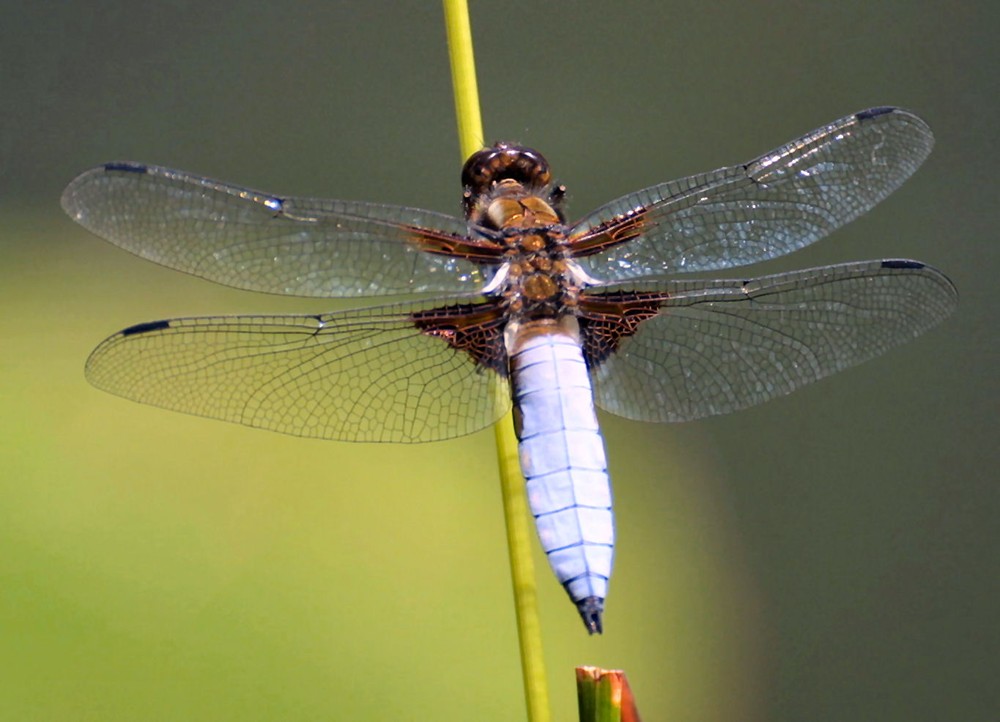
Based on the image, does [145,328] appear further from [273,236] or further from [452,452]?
[452,452]

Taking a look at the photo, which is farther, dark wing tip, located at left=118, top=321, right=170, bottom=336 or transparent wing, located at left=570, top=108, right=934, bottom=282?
transparent wing, located at left=570, top=108, right=934, bottom=282

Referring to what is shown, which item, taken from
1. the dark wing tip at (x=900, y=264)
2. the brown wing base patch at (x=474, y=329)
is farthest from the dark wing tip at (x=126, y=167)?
the dark wing tip at (x=900, y=264)

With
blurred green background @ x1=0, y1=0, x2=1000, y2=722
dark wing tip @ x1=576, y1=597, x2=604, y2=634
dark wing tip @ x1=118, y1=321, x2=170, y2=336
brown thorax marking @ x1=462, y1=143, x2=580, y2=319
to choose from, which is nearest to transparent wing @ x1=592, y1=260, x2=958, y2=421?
brown thorax marking @ x1=462, y1=143, x2=580, y2=319

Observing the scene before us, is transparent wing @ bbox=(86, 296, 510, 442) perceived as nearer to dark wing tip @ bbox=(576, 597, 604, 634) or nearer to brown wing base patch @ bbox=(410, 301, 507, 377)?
brown wing base patch @ bbox=(410, 301, 507, 377)

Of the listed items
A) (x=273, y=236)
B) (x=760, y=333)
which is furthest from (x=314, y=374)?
(x=760, y=333)

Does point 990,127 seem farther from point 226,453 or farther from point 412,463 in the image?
point 226,453

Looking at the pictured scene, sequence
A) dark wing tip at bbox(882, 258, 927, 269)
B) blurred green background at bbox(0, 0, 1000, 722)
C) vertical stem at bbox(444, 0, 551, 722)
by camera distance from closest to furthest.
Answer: vertical stem at bbox(444, 0, 551, 722), dark wing tip at bbox(882, 258, 927, 269), blurred green background at bbox(0, 0, 1000, 722)

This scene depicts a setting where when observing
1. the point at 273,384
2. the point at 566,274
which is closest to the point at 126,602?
the point at 273,384
